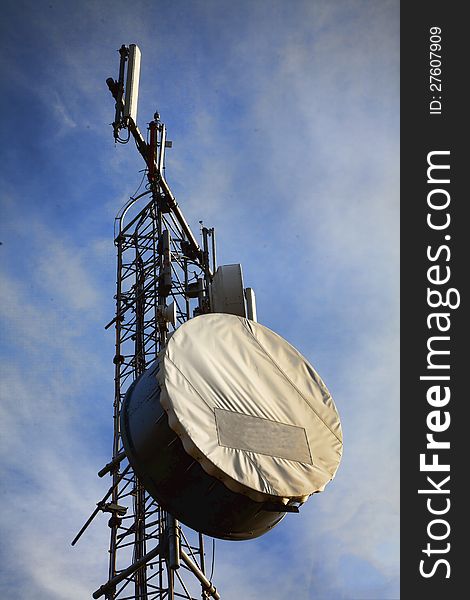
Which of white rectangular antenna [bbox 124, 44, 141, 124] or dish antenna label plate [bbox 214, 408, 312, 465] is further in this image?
white rectangular antenna [bbox 124, 44, 141, 124]

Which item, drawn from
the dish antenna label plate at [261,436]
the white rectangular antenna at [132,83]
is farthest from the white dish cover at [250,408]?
the white rectangular antenna at [132,83]

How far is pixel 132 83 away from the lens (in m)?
14.2

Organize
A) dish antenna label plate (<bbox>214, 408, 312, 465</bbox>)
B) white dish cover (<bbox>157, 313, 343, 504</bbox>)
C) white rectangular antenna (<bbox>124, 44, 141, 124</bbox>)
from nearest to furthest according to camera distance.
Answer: white dish cover (<bbox>157, 313, 343, 504</bbox>) → dish antenna label plate (<bbox>214, 408, 312, 465</bbox>) → white rectangular antenna (<bbox>124, 44, 141, 124</bbox>)

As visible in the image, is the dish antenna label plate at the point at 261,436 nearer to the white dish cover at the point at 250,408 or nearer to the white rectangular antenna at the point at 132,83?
the white dish cover at the point at 250,408

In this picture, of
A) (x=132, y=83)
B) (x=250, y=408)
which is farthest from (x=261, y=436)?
(x=132, y=83)

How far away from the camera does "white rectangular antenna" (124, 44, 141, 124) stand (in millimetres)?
14039

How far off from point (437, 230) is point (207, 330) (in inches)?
172

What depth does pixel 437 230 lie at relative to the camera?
1127 centimetres

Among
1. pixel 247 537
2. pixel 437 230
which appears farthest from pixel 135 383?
pixel 437 230

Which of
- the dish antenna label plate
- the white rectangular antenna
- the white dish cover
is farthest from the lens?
the white rectangular antenna

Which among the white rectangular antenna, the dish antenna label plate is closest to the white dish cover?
the dish antenna label plate

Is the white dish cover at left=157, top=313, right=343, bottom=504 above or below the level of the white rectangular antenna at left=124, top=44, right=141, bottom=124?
below

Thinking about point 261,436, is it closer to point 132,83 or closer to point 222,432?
point 222,432

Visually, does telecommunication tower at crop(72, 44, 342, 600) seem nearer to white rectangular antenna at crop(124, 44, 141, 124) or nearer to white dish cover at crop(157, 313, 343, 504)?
white dish cover at crop(157, 313, 343, 504)
